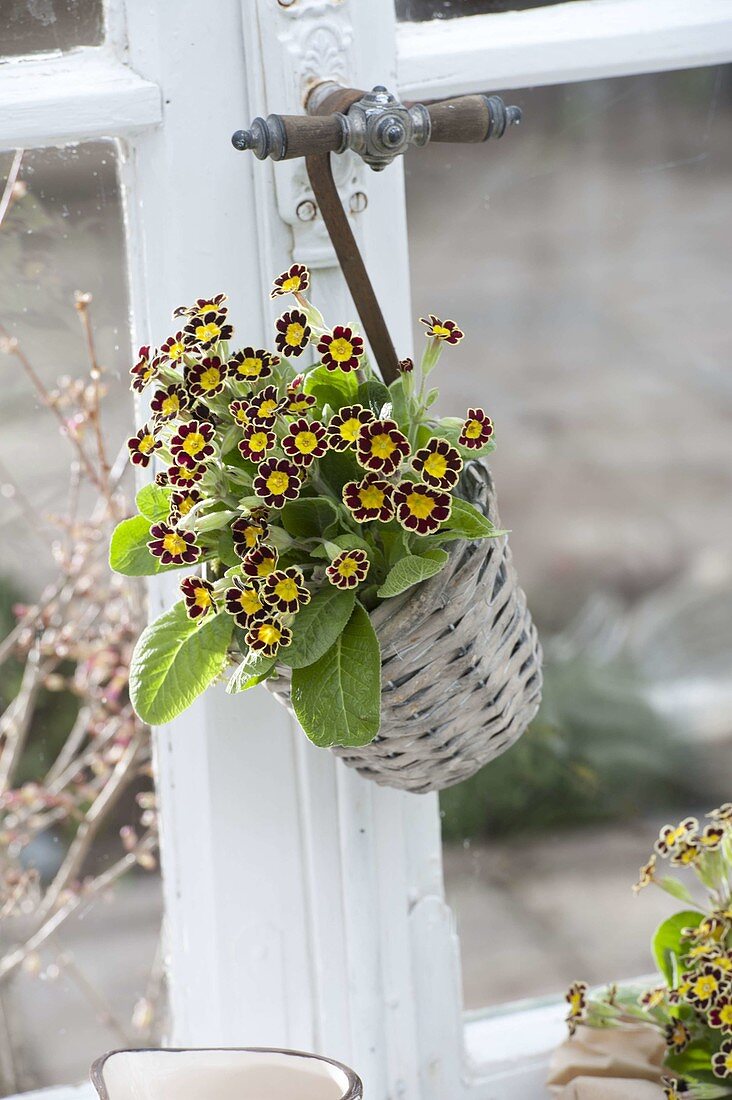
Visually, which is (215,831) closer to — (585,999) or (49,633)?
(49,633)

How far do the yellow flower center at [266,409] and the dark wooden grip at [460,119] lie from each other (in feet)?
0.73

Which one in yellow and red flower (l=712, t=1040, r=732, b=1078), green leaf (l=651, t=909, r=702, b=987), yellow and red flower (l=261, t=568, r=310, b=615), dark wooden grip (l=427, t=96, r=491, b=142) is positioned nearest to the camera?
yellow and red flower (l=261, t=568, r=310, b=615)

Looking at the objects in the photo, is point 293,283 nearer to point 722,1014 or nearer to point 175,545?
point 175,545

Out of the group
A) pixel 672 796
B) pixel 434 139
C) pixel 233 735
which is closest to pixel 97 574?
pixel 233 735

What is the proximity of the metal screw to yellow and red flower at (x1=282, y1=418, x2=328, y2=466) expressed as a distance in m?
0.24

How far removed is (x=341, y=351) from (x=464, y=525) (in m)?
0.12

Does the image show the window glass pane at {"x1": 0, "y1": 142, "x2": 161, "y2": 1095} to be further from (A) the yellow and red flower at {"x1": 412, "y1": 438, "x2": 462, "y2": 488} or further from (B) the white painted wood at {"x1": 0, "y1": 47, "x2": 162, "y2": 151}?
(A) the yellow and red flower at {"x1": 412, "y1": 438, "x2": 462, "y2": 488}

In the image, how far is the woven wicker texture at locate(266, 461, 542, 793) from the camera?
677 millimetres

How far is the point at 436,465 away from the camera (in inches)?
25.1

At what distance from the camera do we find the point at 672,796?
1.11 metres

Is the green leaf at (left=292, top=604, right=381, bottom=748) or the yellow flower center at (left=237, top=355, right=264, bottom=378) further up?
the yellow flower center at (left=237, top=355, right=264, bottom=378)

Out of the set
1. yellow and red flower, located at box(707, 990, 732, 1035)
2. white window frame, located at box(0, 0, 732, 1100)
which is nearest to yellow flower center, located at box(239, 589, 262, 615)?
white window frame, located at box(0, 0, 732, 1100)

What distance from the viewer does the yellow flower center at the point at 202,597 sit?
640 millimetres

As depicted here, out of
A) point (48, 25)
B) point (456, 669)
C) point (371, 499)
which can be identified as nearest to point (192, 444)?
point (371, 499)
